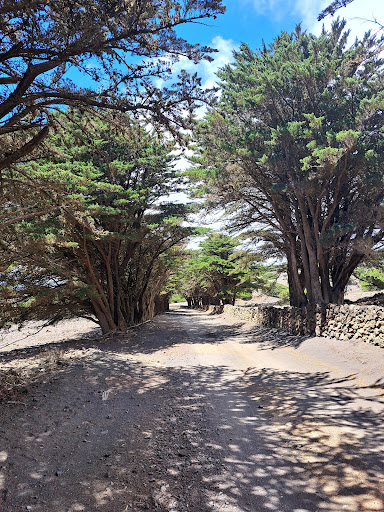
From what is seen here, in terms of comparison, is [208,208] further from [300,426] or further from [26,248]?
[300,426]

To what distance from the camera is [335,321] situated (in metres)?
10.4

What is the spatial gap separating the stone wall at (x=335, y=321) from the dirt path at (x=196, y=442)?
3.39ft

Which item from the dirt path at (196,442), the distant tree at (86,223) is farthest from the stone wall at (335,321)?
the distant tree at (86,223)

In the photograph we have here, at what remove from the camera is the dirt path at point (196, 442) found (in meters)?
2.78

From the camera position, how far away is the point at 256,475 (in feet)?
10.3

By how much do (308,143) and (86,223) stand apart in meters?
8.37

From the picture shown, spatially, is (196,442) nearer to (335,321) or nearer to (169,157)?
(335,321)

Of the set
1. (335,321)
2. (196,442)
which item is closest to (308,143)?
(335,321)

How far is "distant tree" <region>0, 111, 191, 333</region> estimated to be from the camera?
731 cm

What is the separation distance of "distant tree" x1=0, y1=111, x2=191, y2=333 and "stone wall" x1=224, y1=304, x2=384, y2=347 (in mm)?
6544

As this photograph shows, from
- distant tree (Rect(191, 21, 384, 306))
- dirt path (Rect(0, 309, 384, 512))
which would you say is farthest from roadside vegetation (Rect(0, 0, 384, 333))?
dirt path (Rect(0, 309, 384, 512))

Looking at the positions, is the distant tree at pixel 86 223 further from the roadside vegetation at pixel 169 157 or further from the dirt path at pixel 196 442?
the dirt path at pixel 196 442

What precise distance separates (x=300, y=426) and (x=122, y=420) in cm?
255

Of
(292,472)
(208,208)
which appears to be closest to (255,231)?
(208,208)
